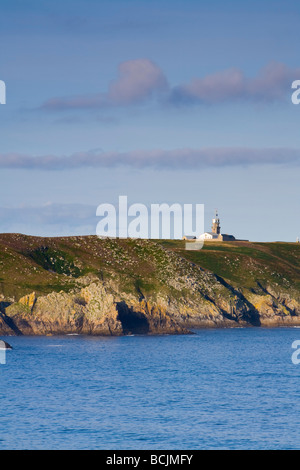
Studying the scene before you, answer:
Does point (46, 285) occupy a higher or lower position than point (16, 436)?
higher

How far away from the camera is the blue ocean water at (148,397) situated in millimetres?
57906

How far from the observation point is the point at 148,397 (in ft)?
255

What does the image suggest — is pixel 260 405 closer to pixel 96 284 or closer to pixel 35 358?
pixel 35 358

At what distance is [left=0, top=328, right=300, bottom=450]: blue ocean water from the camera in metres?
57.9

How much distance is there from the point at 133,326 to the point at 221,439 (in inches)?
4406

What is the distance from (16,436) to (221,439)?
16.0 meters

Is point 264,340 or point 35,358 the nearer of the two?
point 35,358

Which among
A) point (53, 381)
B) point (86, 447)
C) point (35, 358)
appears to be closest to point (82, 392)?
point (53, 381)

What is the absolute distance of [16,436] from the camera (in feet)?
190

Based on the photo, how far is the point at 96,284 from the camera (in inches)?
6540
